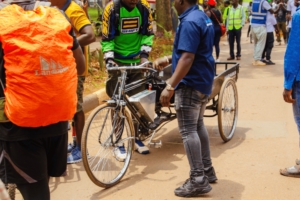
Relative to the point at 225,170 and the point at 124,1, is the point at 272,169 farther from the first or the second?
the point at 124,1

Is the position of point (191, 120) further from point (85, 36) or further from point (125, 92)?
point (85, 36)

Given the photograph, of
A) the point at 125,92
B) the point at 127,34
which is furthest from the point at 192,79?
the point at 127,34

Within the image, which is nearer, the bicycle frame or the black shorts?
the black shorts

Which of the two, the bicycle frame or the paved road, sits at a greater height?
the bicycle frame

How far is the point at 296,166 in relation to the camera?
3809mm

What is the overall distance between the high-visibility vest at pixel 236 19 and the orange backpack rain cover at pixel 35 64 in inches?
416

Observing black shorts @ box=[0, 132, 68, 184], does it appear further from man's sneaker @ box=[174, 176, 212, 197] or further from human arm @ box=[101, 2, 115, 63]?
human arm @ box=[101, 2, 115, 63]

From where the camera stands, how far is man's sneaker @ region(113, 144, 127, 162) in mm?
4059

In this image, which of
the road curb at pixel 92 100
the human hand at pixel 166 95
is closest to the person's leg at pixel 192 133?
the human hand at pixel 166 95

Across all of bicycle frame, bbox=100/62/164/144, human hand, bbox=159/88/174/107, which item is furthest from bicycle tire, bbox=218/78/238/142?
human hand, bbox=159/88/174/107

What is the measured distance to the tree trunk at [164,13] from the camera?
46.7 ft

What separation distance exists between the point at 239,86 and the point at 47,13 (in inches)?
270

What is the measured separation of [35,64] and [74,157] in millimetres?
2601

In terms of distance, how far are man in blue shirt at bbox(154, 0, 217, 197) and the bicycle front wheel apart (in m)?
0.72
